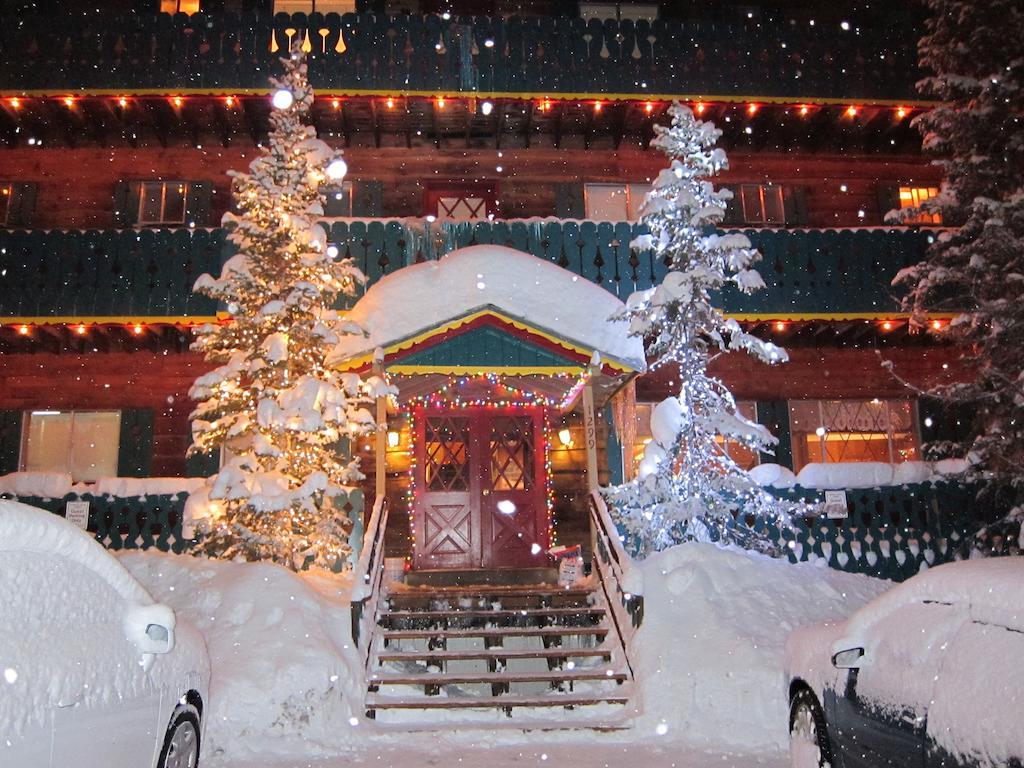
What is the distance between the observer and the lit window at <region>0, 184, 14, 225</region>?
54.8 ft

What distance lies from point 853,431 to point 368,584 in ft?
34.7

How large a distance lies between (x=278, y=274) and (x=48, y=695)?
851cm

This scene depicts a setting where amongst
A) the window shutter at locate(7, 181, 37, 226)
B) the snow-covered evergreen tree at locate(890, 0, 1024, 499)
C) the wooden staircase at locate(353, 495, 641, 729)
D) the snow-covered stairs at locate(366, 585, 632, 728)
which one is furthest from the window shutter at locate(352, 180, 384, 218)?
the snow-covered evergreen tree at locate(890, 0, 1024, 499)

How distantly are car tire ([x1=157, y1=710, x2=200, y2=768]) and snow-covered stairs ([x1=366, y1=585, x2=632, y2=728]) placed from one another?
3247mm

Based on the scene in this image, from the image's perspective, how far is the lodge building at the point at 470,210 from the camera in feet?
47.4

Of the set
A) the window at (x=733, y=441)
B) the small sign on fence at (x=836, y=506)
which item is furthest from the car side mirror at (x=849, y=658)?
the window at (x=733, y=441)

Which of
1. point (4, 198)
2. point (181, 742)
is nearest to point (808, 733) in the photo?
point (181, 742)

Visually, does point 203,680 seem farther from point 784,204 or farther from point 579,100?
point 784,204

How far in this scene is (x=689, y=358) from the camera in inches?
474

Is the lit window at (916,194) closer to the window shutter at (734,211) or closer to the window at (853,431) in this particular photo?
the window shutter at (734,211)

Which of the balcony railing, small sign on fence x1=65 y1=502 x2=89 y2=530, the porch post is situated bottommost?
small sign on fence x1=65 y1=502 x2=89 y2=530

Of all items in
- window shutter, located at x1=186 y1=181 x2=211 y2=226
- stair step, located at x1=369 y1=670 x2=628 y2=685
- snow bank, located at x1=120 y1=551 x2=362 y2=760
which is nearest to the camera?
snow bank, located at x1=120 y1=551 x2=362 y2=760

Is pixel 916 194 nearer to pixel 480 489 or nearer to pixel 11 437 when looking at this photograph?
pixel 480 489

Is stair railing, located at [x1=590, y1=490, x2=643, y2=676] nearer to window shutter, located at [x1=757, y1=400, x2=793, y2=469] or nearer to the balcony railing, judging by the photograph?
window shutter, located at [x1=757, y1=400, x2=793, y2=469]
